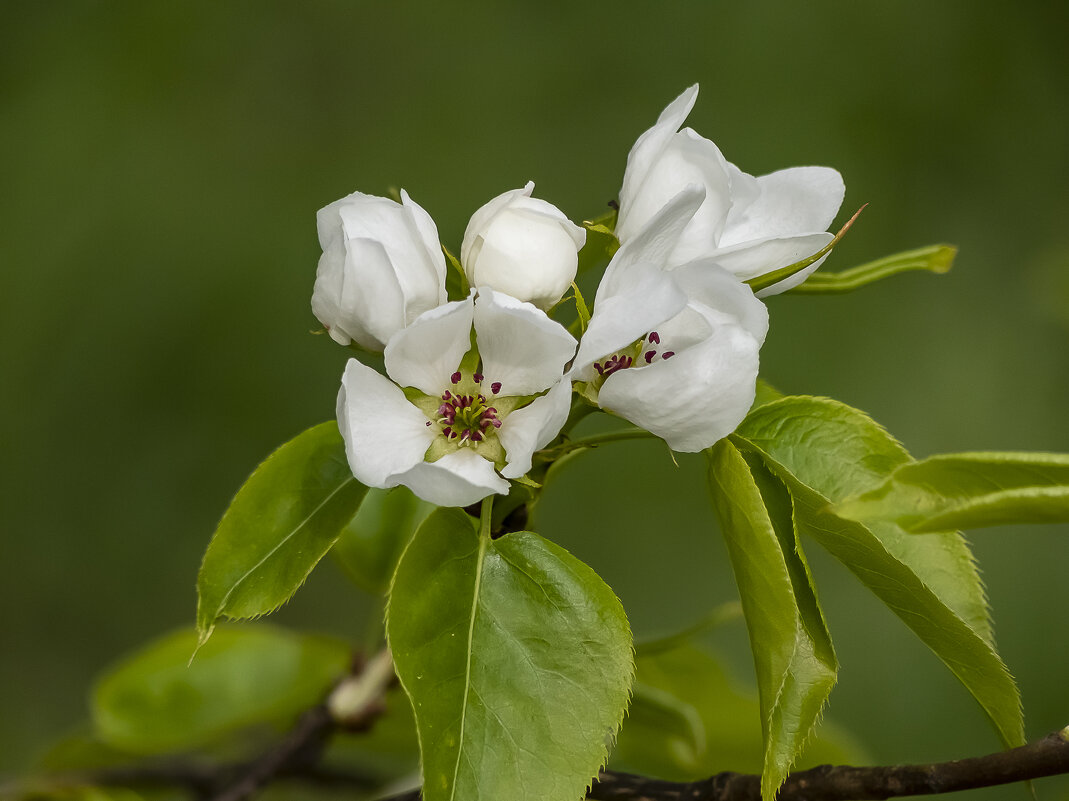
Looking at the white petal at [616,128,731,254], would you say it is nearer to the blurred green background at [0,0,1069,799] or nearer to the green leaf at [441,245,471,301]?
the green leaf at [441,245,471,301]

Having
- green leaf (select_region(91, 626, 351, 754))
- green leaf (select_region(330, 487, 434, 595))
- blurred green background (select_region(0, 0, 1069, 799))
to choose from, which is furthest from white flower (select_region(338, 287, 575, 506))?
blurred green background (select_region(0, 0, 1069, 799))

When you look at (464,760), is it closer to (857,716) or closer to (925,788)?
(925,788)

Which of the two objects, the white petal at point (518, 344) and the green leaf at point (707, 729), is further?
the green leaf at point (707, 729)

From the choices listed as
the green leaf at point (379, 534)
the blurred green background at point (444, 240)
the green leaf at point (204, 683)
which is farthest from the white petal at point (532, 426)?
the blurred green background at point (444, 240)

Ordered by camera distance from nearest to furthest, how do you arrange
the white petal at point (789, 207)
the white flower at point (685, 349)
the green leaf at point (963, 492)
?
1. the green leaf at point (963, 492)
2. the white flower at point (685, 349)
3. the white petal at point (789, 207)

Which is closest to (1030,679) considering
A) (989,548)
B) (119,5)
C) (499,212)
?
(989,548)

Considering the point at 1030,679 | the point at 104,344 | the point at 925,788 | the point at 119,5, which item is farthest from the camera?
the point at 119,5

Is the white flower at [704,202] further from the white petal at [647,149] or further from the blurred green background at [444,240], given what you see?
the blurred green background at [444,240]
